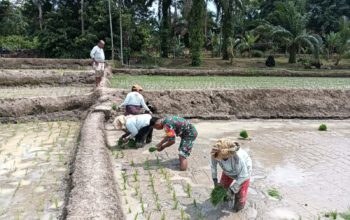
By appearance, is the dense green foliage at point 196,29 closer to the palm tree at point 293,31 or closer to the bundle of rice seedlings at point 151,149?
the palm tree at point 293,31

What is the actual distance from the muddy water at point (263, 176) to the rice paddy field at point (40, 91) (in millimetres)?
4683

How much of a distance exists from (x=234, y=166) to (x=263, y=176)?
4.70ft

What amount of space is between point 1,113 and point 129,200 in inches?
259

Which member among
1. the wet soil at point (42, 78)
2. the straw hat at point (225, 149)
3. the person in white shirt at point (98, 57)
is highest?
the person in white shirt at point (98, 57)

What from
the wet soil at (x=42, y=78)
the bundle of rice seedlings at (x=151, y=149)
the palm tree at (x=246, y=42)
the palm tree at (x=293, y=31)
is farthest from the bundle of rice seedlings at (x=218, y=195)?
the palm tree at (x=246, y=42)

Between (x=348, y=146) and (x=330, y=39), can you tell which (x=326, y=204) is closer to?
(x=348, y=146)

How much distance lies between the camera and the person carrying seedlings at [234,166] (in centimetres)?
425

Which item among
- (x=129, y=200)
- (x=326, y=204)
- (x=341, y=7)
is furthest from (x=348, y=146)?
(x=341, y=7)

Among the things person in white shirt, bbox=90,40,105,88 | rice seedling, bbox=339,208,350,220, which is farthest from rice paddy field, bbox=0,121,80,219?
person in white shirt, bbox=90,40,105,88

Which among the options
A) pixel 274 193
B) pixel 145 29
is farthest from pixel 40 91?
pixel 145 29

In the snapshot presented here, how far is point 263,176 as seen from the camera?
5703 millimetres

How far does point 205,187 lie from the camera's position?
5.21 meters

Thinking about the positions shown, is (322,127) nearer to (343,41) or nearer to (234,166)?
(234,166)

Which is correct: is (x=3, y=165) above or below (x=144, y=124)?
below
